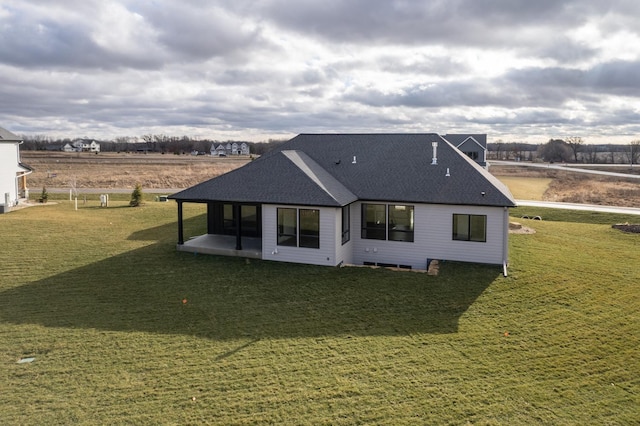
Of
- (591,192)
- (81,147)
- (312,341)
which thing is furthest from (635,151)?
(81,147)

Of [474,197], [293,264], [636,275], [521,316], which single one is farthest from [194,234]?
[636,275]

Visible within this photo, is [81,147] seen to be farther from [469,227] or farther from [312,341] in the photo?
[312,341]

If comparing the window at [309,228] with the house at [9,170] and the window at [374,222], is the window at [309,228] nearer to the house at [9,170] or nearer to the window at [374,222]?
the window at [374,222]

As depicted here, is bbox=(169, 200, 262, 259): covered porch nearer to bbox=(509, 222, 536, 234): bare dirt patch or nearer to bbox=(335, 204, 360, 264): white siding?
bbox=(335, 204, 360, 264): white siding

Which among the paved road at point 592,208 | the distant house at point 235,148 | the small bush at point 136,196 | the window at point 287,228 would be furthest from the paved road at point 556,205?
the distant house at point 235,148

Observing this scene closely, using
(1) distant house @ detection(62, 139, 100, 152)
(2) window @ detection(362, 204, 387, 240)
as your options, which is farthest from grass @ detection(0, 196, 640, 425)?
(1) distant house @ detection(62, 139, 100, 152)

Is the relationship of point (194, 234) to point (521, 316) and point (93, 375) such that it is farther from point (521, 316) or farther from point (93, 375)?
point (521, 316)
